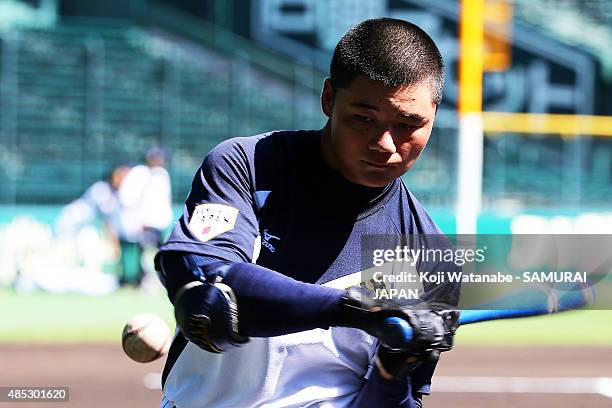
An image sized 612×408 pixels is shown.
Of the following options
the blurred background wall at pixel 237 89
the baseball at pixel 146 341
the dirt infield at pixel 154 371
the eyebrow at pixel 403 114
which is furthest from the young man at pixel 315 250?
the blurred background wall at pixel 237 89

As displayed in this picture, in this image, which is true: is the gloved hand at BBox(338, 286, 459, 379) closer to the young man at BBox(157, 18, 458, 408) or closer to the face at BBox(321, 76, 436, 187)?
the young man at BBox(157, 18, 458, 408)

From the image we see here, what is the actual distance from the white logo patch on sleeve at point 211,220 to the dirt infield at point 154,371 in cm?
566

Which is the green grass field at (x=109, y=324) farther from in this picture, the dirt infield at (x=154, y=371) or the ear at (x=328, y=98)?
the ear at (x=328, y=98)

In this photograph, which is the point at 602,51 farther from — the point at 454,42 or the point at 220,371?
the point at 220,371

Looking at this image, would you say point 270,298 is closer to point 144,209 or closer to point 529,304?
point 529,304

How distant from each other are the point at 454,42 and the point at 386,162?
1916cm

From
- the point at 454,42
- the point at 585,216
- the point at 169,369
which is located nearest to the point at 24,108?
the point at 454,42

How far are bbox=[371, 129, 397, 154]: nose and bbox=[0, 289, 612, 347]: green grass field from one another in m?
9.24

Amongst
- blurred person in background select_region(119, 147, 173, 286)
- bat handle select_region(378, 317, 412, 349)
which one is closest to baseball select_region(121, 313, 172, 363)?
bat handle select_region(378, 317, 412, 349)

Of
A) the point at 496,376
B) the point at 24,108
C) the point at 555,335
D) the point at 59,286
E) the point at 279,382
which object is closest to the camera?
the point at 279,382

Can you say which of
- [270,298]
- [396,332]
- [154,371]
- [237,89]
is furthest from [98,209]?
[396,332]

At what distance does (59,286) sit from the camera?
672 inches

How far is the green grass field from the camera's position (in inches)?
494

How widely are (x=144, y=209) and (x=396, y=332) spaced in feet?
48.5
